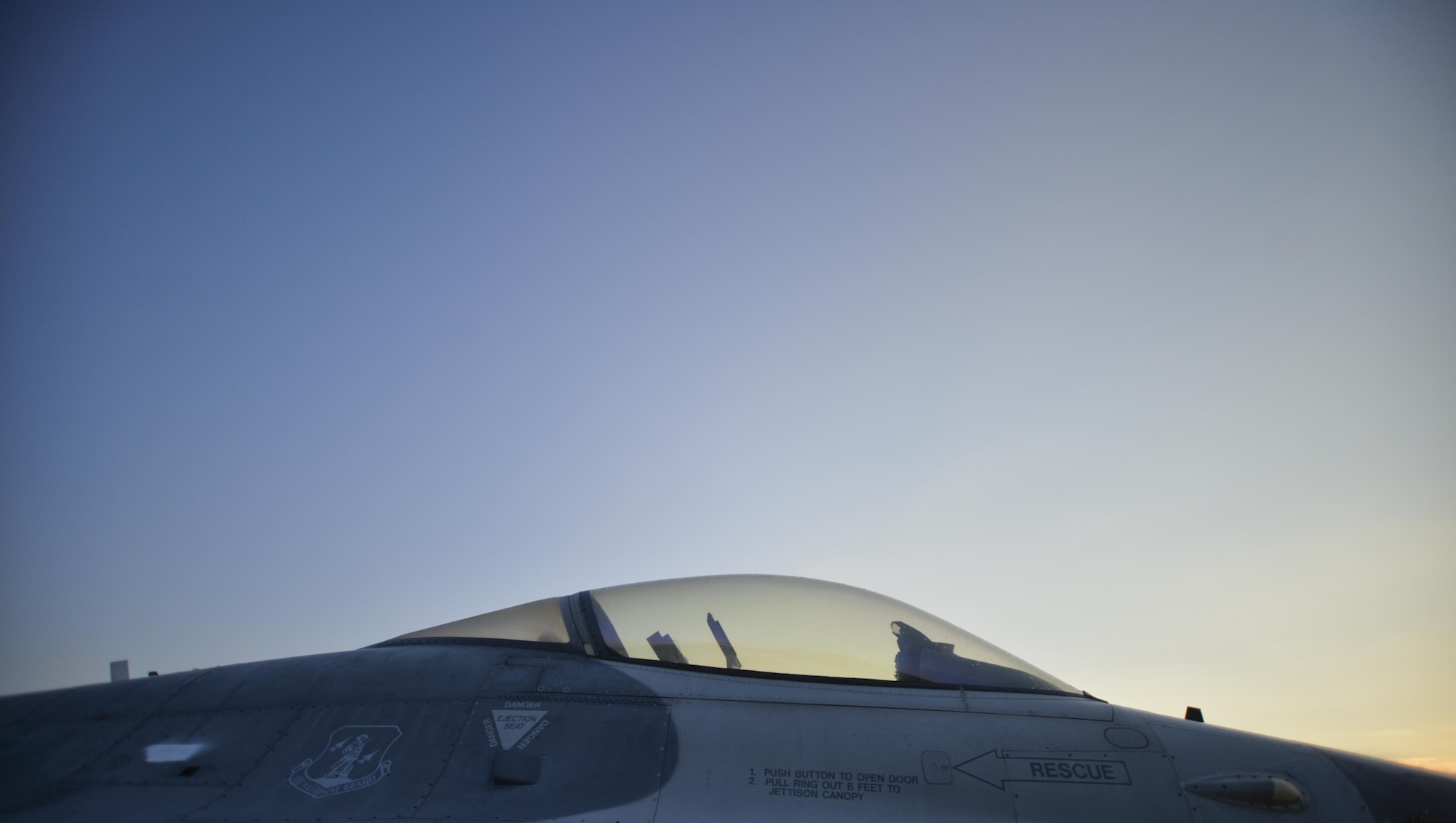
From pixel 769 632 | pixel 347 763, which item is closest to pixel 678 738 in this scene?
pixel 769 632

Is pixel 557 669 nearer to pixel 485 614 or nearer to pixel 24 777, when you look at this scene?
pixel 485 614

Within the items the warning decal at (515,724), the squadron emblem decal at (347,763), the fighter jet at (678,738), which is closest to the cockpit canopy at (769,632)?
the fighter jet at (678,738)

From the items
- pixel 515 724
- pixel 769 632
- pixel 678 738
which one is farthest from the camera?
pixel 769 632

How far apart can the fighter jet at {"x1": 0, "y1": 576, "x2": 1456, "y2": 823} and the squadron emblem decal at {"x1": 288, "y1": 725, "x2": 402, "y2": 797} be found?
0.01 m

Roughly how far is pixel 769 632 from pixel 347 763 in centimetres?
252

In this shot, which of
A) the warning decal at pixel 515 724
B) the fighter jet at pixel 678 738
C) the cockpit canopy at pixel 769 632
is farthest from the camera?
the cockpit canopy at pixel 769 632

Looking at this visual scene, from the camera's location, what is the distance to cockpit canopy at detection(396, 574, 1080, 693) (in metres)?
4.71

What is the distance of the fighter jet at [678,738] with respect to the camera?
3.92 m

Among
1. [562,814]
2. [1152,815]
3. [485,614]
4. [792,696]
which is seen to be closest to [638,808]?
[562,814]

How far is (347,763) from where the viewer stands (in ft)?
14.2

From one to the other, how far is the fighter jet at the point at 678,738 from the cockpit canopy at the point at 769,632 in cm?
2

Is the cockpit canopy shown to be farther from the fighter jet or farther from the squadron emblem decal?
the squadron emblem decal

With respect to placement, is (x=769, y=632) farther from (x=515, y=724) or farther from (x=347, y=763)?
(x=347, y=763)

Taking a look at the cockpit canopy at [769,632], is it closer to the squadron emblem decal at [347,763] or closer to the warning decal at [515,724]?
the warning decal at [515,724]
